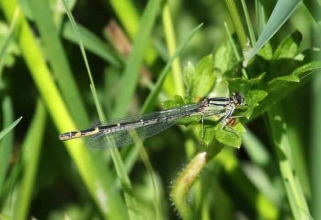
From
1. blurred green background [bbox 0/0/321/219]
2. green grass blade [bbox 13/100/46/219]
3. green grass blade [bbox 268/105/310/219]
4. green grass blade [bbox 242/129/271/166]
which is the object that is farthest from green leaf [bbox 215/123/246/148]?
green grass blade [bbox 13/100/46/219]

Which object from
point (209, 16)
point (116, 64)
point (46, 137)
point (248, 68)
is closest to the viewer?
point (248, 68)

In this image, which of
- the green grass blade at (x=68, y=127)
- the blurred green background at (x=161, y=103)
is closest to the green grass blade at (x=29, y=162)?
the blurred green background at (x=161, y=103)

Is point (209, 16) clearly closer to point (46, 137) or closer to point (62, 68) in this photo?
point (46, 137)

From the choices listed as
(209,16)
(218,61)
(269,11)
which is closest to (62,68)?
(218,61)

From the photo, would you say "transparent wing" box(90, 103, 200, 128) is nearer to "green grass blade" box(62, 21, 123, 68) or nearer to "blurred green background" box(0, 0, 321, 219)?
"blurred green background" box(0, 0, 321, 219)

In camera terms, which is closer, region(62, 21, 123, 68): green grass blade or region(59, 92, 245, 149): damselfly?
region(59, 92, 245, 149): damselfly

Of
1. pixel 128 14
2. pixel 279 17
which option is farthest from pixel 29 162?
pixel 279 17

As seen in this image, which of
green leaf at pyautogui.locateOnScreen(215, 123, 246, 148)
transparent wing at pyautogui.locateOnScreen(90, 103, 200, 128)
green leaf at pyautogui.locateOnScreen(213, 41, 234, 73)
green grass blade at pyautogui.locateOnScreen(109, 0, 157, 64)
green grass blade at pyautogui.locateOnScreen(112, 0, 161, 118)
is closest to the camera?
green leaf at pyautogui.locateOnScreen(215, 123, 246, 148)

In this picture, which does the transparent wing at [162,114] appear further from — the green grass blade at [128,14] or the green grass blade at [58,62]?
the green grass blade at [128,14]
